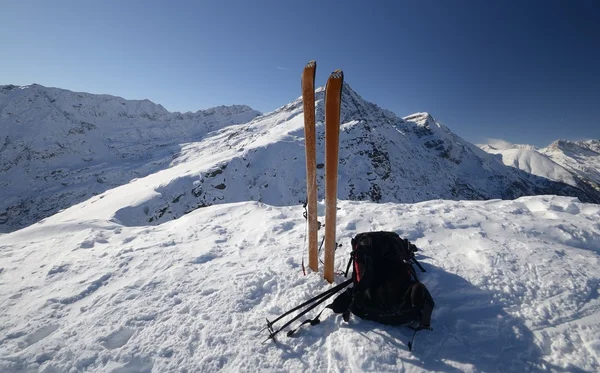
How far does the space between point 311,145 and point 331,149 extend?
399mm

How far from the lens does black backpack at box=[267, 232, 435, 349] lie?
2771 millimetres

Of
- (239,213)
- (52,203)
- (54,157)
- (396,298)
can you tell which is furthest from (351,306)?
(54,157)

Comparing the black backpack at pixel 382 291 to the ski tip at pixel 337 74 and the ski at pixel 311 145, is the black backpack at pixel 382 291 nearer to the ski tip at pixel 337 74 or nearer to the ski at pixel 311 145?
the ski at pixel 311 145

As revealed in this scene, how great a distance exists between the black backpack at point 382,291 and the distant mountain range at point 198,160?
21.9 metres

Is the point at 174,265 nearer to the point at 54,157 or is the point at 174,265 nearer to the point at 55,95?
the point at 54,157

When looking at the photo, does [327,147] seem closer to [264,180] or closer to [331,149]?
[331,149]

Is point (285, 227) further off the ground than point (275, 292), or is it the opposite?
point (285, 227)

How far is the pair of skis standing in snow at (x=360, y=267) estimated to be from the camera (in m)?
2.83

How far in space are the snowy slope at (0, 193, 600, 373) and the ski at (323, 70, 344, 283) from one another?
0.60m

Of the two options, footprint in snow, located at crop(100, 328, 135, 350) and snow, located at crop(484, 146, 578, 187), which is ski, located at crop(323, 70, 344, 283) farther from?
snow, located at crop(484, 146, 578, 187)

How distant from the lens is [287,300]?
3.66 metres

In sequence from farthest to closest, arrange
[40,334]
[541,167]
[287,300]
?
[541,167], [287,300], [40,334]

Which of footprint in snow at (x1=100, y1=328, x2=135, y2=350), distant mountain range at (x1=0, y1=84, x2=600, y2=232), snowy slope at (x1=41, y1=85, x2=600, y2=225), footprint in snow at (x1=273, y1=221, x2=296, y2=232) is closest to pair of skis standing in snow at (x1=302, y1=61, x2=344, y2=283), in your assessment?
footprint in snow at (x1=273, y1=221, x2=296, y2=232)

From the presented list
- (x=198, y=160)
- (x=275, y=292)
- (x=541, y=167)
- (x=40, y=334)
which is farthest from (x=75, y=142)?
(x=541, y=167)
